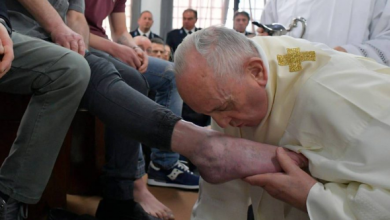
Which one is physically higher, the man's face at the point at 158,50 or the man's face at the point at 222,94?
the man's face at the point at 222,94

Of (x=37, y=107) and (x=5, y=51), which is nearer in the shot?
(x=5, y=51)

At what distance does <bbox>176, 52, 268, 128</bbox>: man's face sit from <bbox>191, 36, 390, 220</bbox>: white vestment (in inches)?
1.6

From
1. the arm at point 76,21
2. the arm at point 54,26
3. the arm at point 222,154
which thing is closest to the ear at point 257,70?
the arm at point 222,154

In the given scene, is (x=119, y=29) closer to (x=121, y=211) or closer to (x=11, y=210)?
(x=121, y=211)

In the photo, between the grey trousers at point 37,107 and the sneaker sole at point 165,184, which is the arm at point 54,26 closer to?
the grey trousers at point 37,107

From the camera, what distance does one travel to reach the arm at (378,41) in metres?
1.52

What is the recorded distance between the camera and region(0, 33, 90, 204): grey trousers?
112cm

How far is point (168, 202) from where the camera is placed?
68.4 inches

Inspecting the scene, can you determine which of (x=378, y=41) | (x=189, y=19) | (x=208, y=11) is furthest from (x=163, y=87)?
(x=208, y=11)

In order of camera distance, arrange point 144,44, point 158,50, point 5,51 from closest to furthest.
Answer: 1. point 5,51
2. point 144,44
3. point 158,50

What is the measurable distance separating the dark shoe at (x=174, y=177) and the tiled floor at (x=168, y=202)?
3 cm

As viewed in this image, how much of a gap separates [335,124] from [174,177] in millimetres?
1115

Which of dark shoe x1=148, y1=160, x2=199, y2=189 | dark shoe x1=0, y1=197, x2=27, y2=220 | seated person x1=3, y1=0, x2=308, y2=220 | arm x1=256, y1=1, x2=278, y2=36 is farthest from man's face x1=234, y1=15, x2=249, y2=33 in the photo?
dark shoe x1=0, y1=197, x2=27, y2=220

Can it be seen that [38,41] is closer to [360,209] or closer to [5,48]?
[5,48]
